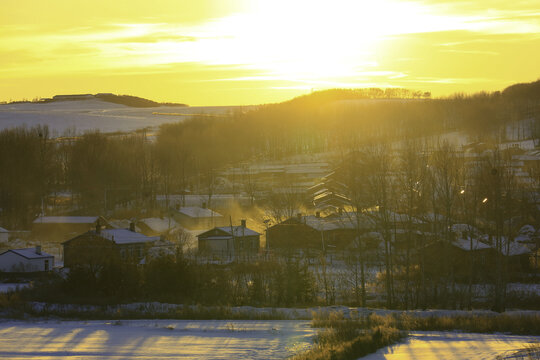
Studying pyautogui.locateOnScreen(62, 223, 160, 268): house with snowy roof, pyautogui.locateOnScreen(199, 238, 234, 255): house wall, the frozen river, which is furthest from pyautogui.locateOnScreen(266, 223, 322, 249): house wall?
the frozen river

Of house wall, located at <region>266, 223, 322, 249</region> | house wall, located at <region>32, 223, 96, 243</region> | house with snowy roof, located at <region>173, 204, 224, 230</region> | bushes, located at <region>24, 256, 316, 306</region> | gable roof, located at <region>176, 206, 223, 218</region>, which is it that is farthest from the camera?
gable roof, located at <region>176, 206, 223, 218</region>

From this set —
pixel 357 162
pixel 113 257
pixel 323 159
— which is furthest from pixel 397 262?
pixel 323 159

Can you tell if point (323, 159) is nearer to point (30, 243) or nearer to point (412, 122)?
point (412, 122)

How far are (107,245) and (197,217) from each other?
1403cm

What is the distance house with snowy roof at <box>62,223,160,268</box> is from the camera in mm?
29344

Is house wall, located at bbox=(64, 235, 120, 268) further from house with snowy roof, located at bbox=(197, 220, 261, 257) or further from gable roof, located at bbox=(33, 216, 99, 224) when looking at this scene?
gable roof, located at bbox=(33, 216, 99, 224)

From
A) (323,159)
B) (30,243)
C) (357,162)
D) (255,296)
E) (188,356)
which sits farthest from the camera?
(323,159)

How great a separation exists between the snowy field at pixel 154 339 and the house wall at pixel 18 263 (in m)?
11.6

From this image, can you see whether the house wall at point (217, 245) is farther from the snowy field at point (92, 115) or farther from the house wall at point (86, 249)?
the snowy field at point (92, 115)

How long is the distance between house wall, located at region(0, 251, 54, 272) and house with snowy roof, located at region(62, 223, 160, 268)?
1.15 m

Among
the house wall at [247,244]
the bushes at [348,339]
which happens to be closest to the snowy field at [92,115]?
the house wall at [247,244]

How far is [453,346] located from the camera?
46.4ft

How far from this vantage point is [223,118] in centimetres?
9362

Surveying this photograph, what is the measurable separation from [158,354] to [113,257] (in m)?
10.6
